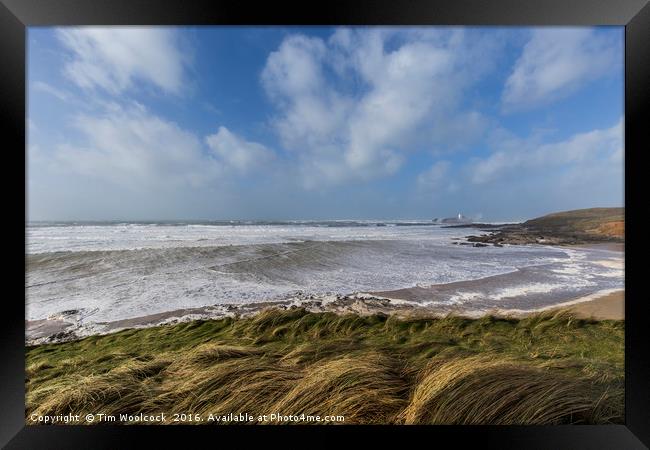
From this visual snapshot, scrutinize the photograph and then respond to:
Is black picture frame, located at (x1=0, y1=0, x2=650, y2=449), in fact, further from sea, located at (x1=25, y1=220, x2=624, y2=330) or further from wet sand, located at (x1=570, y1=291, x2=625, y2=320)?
sea, located at (x1=25, y1=220, x2=624, y2=330)

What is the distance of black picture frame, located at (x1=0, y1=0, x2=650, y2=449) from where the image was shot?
1.42m

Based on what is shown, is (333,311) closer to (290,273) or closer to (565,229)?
(290,273)

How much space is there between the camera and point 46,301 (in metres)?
2.30

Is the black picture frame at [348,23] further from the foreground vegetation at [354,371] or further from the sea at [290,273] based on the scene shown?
the sea at [290,273]

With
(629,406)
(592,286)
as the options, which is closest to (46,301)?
(629,406)

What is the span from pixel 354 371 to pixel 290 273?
1599 mm

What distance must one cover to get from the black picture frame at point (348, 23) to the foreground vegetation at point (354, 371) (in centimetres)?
10

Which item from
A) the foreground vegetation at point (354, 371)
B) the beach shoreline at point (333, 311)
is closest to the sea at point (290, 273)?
the beach shoreline at point (333, 311)

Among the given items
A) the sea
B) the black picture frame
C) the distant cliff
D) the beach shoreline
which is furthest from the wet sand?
the distant cliff

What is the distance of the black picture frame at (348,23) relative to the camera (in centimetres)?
142

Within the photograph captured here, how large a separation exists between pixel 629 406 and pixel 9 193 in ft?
17.2

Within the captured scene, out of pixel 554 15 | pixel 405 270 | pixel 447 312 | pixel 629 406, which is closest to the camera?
pixel 554 15

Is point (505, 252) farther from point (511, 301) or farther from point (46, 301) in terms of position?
point (46, 301)

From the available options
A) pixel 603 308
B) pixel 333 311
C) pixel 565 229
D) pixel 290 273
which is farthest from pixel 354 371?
pixel 565 229
